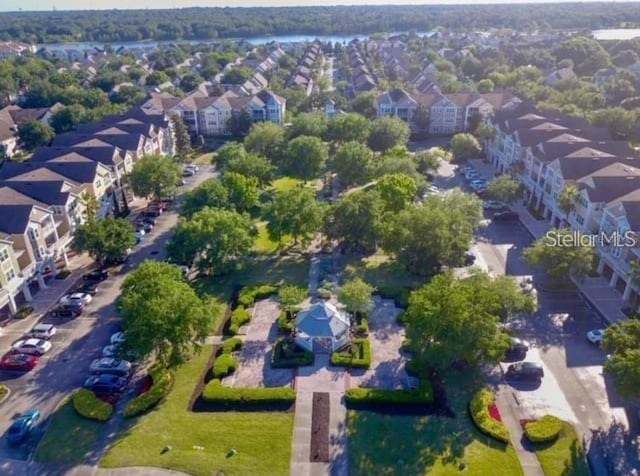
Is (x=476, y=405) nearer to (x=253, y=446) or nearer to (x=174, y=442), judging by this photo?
(x=253, y=446)

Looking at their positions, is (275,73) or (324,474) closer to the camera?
(324,474)

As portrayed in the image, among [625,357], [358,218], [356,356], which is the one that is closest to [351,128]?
[358,218]

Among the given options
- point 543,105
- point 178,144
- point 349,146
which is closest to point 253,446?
point 349,146

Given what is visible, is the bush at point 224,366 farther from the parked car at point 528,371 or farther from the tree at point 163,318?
the parked car at point 528,371

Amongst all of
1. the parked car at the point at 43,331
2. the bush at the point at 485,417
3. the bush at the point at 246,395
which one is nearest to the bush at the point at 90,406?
the bush at the point at 246,395

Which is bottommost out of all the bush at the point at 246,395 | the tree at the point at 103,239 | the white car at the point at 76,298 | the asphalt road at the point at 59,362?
the asphalt road at the point at 59,362

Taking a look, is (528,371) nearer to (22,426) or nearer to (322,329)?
(322,329)

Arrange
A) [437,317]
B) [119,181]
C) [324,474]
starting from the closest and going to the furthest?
[324,474]
[437,317]
[119,181]
